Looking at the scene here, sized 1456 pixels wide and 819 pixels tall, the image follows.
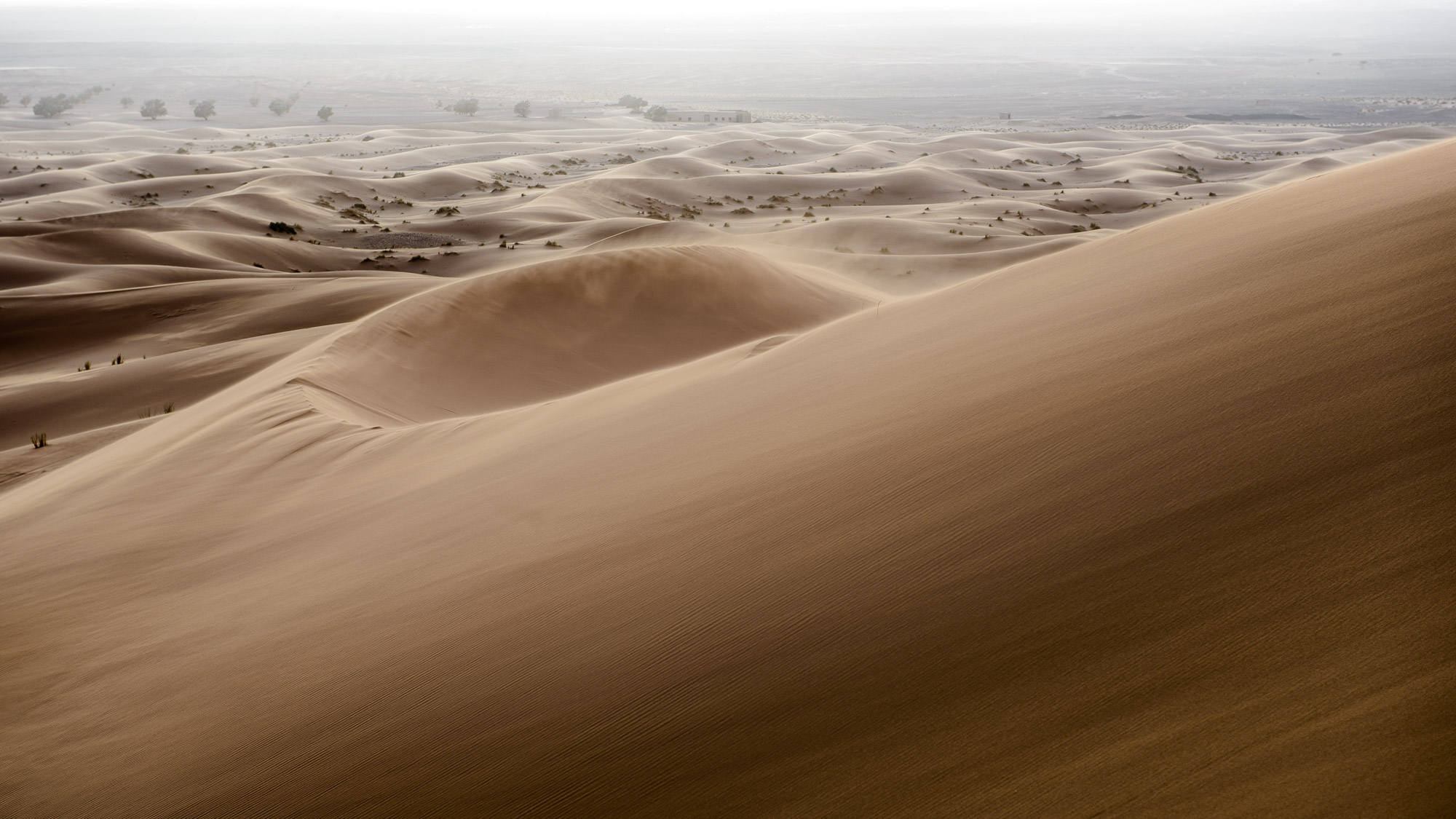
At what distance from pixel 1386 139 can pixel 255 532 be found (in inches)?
2743

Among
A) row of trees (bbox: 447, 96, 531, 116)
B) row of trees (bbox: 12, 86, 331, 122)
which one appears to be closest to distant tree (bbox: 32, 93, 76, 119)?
row of trees (bbox: 12, 86, 331, 122)

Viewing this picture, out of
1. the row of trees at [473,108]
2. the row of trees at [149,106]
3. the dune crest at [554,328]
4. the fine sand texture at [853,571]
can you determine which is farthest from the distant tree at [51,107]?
→ the fine sand texture at [853,571]

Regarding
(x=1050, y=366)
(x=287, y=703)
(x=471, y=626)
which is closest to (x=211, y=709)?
(x=287, y=703)

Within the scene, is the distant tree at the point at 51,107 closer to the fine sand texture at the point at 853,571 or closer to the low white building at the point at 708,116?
the low white building at the point at 708,116

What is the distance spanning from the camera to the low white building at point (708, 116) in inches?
3556

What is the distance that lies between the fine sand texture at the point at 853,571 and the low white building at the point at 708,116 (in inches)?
3369

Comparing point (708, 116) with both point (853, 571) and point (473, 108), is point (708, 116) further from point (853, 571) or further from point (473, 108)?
point (853, 571)

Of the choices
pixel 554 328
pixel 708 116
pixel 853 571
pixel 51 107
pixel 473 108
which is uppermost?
pixel 473 108

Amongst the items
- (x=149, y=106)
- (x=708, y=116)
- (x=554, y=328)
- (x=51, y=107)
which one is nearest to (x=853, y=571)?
(x=554, y=328)

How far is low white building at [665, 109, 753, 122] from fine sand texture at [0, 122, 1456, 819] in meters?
85.6

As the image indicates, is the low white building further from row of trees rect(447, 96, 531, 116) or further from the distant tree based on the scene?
the distant tree

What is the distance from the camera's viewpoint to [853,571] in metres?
3.53

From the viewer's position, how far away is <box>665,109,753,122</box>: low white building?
90312 mm

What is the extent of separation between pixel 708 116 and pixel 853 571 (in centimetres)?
9511
